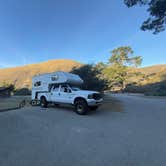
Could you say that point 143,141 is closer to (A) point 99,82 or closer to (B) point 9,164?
(B) point 9,164

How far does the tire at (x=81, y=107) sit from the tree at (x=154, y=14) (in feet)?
24.6

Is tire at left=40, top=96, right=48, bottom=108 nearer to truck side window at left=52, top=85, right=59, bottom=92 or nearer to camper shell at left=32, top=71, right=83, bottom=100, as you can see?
camper shell at left=32, top=71, right=83, bottom=100

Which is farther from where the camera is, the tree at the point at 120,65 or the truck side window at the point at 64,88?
the tree at the point at 120,65

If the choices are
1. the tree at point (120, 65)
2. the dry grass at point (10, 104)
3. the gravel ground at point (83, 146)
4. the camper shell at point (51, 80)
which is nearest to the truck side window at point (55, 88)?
the camper shell at point (51, 80)

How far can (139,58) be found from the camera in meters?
32.0

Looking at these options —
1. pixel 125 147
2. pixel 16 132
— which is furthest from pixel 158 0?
pixel 16 132

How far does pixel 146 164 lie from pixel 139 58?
32.5 meters

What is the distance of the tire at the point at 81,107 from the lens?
337 inches

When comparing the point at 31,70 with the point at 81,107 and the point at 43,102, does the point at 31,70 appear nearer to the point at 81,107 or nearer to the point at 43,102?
the point at 43,102

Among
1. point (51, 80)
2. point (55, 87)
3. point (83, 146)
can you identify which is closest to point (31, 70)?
point (51, 80)

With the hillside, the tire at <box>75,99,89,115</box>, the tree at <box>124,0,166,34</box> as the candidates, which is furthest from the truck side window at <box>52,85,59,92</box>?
the hillside

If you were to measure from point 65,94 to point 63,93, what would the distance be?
0.72 feet

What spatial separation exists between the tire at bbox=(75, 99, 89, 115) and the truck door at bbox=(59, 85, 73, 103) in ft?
2.46

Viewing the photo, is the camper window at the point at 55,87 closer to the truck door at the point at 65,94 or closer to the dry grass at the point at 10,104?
the truck door at the point at 65,94
